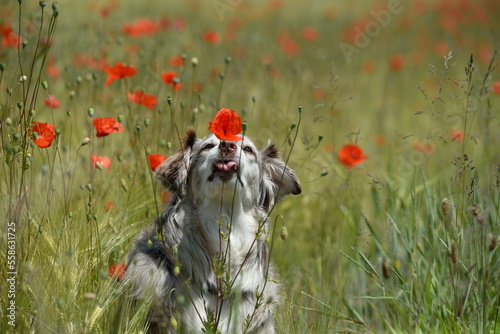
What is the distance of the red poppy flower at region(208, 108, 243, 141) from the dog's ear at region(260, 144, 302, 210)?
64 centimetres

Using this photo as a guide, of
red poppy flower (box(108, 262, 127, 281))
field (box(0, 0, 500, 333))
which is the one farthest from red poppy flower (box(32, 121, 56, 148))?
red poppy flower (box(108, 262, 127, 281))

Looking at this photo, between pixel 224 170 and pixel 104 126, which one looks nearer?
pixel 224 170

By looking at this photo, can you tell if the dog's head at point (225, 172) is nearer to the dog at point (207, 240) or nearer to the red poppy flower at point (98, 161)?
the dog at point (207, 240)

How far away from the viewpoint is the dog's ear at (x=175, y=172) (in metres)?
3.06

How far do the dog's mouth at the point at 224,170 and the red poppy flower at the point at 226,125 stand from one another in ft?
0.68

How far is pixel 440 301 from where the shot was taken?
2.96 metres

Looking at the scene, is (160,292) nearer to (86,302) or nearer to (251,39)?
(86,302)

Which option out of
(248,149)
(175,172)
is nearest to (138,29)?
(175,172)

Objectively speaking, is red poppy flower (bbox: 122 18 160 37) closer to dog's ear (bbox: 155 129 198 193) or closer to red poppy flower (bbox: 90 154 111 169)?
red poppy flower (bbox: 90 154 111 169)

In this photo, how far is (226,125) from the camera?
2613 millimetres

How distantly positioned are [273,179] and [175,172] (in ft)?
1.63

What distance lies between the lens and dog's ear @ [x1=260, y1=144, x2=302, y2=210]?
10.5ft

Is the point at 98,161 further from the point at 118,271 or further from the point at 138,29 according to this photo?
the point at 138,29

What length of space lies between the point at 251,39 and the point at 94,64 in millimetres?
3024
